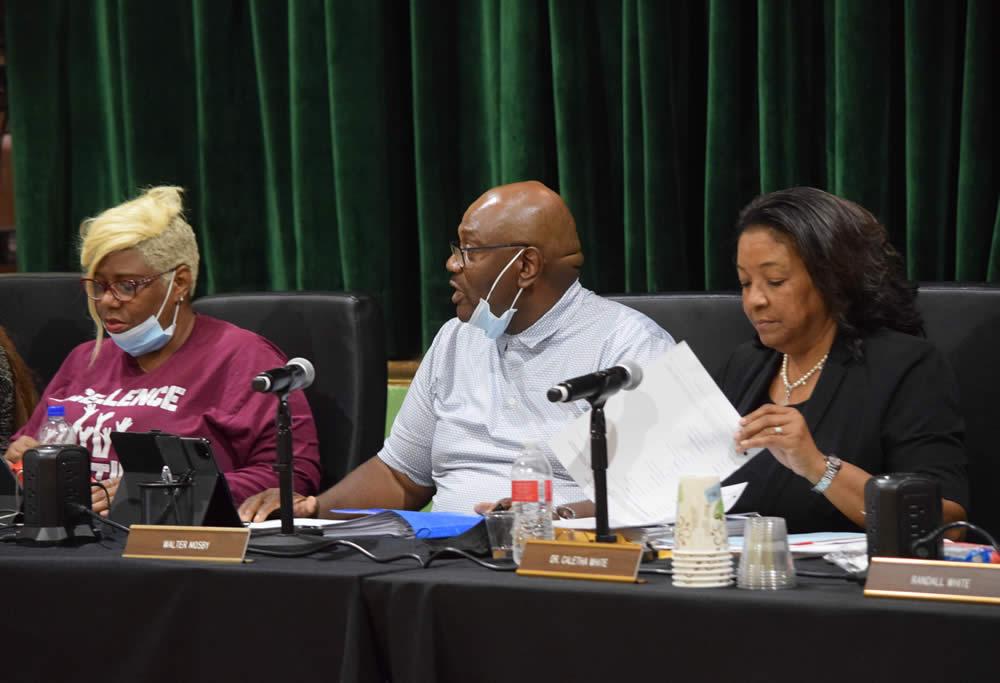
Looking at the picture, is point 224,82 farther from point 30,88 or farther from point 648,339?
point 648,339

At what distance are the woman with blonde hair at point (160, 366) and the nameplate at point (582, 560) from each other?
1026mm

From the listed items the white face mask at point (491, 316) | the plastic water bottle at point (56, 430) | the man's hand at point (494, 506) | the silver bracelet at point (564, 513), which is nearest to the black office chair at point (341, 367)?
the white face mask at point (491, 316)

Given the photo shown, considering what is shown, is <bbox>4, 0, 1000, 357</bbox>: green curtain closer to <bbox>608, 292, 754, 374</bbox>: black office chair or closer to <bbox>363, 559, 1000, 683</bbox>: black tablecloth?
<bbox>608, 292, 754, 374</bbox>: black office chair

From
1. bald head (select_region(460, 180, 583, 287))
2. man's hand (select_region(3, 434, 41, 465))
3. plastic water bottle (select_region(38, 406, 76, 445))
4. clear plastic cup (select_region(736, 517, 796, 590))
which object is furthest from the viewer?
man's hand (select_region(3, 434, 41, 465))

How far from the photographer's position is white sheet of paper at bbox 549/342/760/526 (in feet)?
5.19

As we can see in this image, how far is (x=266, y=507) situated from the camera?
194 centimetres

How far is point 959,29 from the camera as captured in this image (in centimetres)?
249

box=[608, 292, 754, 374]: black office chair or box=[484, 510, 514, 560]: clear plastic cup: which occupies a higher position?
box=[608, 292, 754, 374]: black office chair

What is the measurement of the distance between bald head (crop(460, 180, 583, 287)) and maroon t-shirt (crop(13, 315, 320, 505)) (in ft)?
1.69

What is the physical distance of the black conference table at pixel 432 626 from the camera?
1.20 m

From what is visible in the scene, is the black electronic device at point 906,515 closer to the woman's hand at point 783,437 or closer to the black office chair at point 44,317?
the woman's hand at point 783,437

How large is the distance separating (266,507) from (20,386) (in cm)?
122

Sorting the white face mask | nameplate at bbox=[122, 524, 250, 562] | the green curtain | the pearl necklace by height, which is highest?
the green curtain

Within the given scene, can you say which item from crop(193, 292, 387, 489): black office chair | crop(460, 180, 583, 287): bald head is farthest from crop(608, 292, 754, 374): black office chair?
crop(193, 292, 387, 489): black office chair
